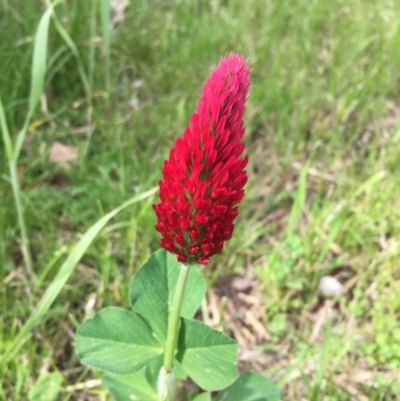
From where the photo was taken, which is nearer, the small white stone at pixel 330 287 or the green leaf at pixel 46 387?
the green leaf at pixel 46 387

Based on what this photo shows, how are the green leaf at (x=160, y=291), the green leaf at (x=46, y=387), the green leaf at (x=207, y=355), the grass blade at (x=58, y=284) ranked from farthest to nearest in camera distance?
1. the green leaf at (x=46, y=387)
2. the grass blade at (x=58, y=284)
3. the green leaf at (x=160, y=291)
4. the green leaf at (x=207, y=355)

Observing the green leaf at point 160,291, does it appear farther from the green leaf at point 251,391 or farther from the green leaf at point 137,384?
the green leaf at point 251,391

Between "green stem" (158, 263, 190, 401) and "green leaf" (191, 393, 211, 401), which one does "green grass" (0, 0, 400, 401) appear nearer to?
"green leaf" (191, 393, 211, 401)

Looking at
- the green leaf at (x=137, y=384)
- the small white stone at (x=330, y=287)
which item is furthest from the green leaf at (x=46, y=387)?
the small white stone at (x=330, y=287)

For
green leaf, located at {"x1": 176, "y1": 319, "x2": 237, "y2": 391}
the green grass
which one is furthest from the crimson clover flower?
the green grass

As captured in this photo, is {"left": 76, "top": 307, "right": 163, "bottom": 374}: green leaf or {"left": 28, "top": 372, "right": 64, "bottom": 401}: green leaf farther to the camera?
{"left": 28, "top": 372, "right": 64, "bottom": 401}: green leaf

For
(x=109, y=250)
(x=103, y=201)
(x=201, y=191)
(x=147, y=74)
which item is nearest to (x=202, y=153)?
(x=201, y=191)

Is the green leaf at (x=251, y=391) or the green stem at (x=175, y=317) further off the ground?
the green stem at (x=175, y=317)
